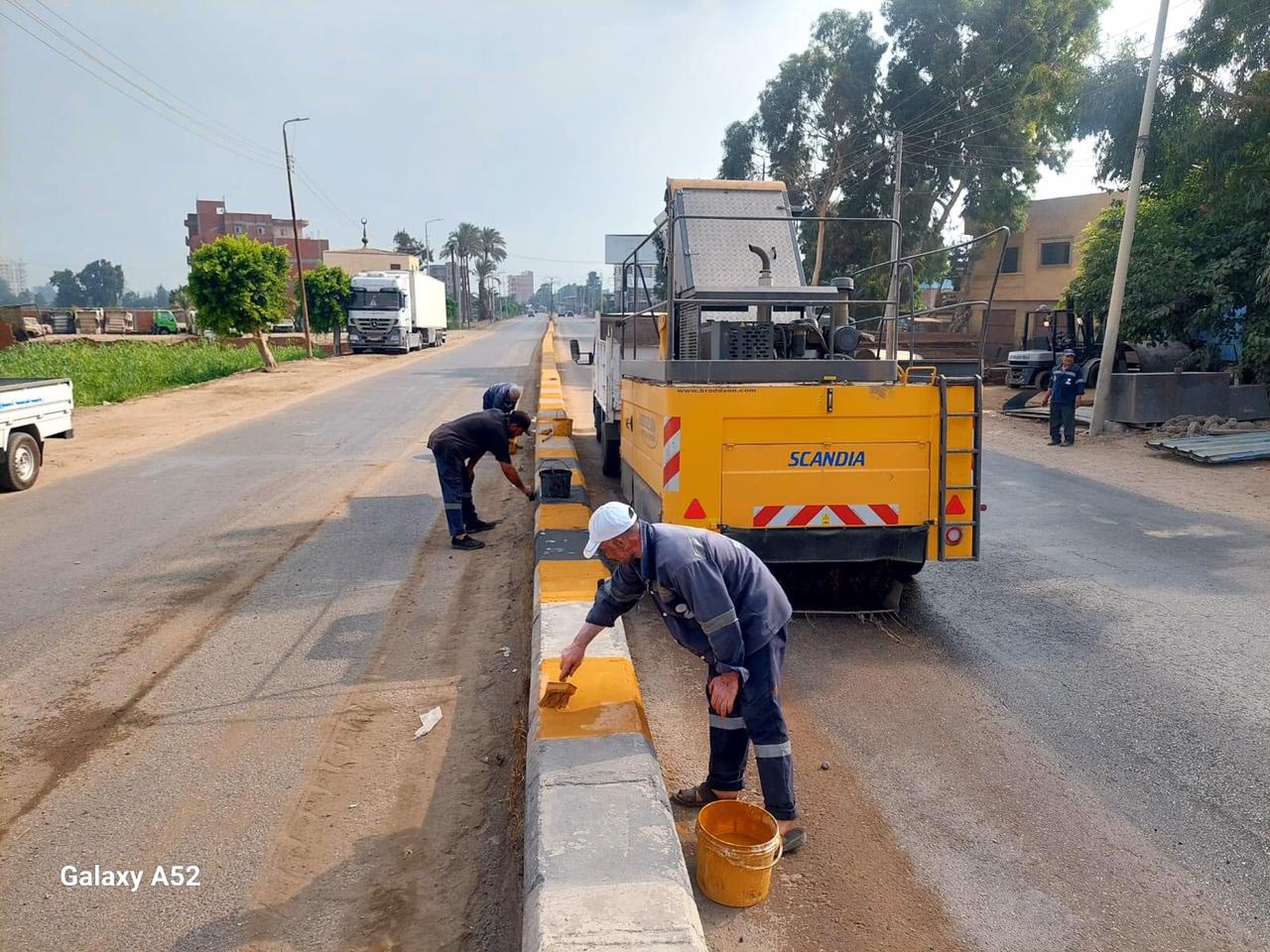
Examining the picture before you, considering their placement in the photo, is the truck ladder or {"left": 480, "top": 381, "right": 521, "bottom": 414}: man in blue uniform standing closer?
the truck ladder

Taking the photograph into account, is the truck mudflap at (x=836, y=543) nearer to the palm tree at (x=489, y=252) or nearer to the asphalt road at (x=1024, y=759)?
the asphalt road at (x=1024, y=759)

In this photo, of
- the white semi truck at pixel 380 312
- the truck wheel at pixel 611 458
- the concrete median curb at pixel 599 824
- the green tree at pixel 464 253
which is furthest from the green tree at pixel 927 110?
the green tree at pixel 464 253

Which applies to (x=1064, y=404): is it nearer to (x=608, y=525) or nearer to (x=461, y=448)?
(x=461, y=448)

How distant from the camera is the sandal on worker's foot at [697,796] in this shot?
4.04 meters

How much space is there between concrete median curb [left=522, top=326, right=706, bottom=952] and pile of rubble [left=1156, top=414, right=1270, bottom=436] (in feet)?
45.0

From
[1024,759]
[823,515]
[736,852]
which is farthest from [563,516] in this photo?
[736,852]

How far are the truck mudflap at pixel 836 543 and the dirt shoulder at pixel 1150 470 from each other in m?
5.81

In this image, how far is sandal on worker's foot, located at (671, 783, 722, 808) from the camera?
404 cm

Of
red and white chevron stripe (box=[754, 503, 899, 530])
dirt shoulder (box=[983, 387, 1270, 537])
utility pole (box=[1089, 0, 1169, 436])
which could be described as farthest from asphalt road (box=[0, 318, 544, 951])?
utility pole (box=[1089, 0, 1169, 436])

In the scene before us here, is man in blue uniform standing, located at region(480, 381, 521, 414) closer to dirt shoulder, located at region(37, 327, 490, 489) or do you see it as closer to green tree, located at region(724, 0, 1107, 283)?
dirt shoulder, located at region(37, 327, 490, 489)

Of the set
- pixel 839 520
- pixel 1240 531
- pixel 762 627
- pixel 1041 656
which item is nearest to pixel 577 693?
pixel 762 627

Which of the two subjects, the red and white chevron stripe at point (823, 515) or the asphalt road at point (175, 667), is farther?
the red and white chevron stripe at point (823, 515)

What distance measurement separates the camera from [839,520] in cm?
605

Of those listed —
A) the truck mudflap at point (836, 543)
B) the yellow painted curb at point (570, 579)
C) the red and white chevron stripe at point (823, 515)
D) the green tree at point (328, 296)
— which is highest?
the green tree at point (328, 296)
